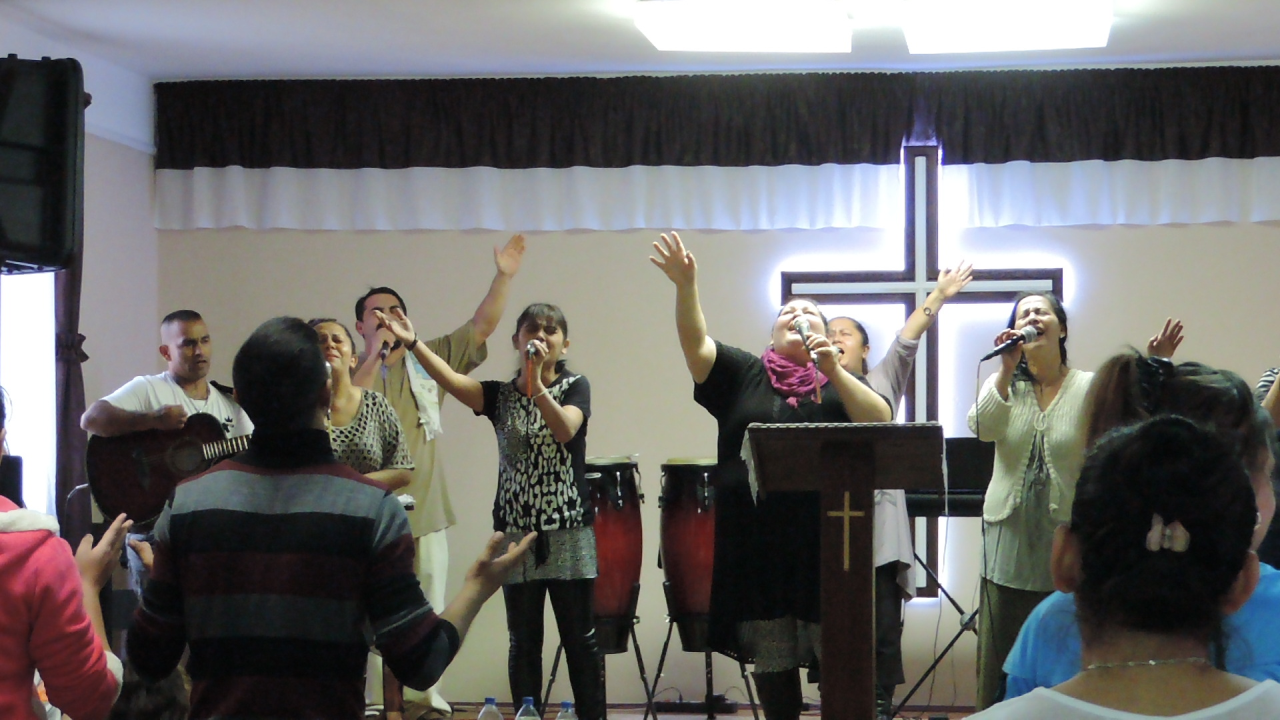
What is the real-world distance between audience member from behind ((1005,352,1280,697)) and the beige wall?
173 inches

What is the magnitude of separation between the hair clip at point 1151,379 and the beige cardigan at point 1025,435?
4.07 ft

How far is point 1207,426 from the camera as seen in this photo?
4.92 feet

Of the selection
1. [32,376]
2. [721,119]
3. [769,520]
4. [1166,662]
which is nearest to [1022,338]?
[769,520]

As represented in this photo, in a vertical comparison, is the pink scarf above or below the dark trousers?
above

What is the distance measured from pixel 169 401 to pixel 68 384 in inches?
32.3

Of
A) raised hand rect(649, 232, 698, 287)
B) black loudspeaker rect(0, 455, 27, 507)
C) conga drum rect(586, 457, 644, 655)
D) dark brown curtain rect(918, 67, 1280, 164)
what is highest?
dark brown curtain rect(918, 67, 1280, 164)

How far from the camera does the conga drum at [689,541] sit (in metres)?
4.42

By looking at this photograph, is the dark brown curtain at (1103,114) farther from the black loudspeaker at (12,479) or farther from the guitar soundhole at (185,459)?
the black loudspeaker at (12,479)

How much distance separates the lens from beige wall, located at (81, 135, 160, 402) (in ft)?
16.9

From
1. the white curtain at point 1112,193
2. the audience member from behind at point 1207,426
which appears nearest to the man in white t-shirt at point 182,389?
the white curtain at point 1112,193

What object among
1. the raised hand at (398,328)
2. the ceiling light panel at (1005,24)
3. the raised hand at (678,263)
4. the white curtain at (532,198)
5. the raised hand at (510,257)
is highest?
the ceiling light panel at (1005,24)

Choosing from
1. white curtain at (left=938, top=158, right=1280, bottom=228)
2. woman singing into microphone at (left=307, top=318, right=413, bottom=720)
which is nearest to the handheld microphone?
woman singing into microphone at (left=307, top=318, right=413, bottom=720)

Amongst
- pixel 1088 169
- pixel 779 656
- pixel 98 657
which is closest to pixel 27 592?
pixel 98 657

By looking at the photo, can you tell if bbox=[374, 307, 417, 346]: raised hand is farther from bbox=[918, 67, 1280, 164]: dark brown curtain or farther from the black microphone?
bbox=[918, 67, 1280, 164]: dark brown curtain
